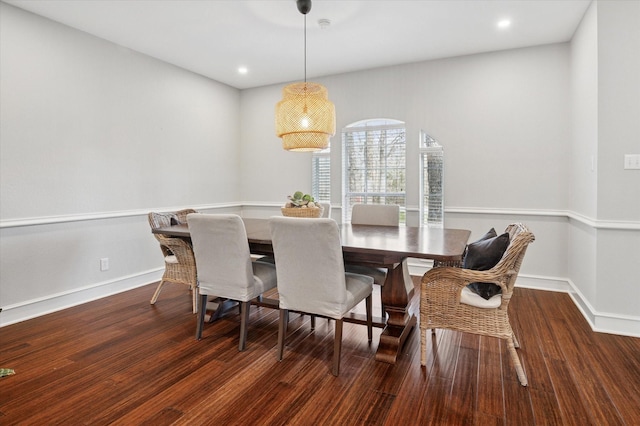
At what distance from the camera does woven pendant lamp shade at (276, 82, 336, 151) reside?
2928mm

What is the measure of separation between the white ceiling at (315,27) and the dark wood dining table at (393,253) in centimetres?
191

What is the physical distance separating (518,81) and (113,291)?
497cm

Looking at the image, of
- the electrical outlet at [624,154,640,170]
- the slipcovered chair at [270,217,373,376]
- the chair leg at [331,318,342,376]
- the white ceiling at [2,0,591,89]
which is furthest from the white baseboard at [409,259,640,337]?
the white ceiling at [2,0,591,89]

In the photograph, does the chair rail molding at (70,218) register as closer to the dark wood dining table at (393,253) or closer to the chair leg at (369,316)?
the dark wood dining table at (393,253)

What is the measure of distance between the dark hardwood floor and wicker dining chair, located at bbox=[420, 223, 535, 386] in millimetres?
239

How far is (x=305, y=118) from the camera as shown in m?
2.92

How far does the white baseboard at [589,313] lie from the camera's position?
106 inches

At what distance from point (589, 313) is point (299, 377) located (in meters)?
2.46

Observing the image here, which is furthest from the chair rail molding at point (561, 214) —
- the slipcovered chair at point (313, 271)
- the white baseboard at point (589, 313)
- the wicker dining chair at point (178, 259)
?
the wicker dining chair at point (178, 259)

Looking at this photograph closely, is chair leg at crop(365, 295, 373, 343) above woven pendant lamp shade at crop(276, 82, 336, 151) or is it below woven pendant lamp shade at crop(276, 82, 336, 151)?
below

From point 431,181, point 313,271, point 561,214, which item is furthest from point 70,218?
point 561,214

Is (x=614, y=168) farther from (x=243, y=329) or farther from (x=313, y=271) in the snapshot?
(x=243, y=329)

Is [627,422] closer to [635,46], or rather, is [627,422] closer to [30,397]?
[635,46]

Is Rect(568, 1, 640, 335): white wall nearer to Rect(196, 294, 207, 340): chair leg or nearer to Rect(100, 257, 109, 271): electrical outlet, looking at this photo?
Rect(196, 294, 207, 340): chair leg
